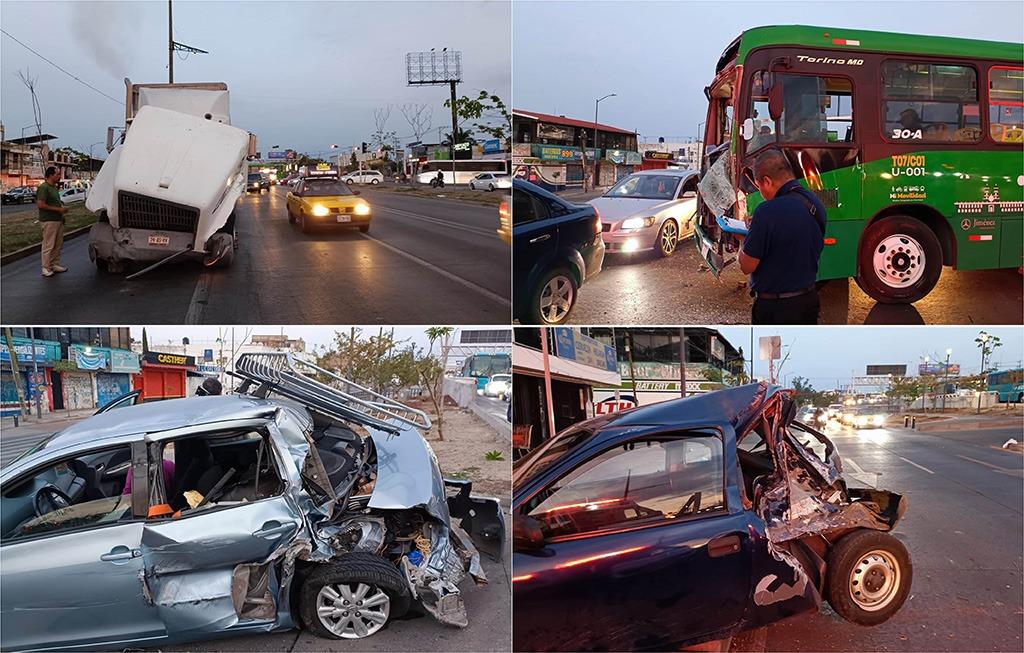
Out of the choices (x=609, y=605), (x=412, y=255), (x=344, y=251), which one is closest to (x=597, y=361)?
(x=609, y=605)

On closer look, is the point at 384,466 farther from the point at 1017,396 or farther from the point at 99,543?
the point at 1017,396

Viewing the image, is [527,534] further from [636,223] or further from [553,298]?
[636,223]

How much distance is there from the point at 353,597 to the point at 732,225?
3183 mm

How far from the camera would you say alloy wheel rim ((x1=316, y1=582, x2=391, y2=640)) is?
360cm

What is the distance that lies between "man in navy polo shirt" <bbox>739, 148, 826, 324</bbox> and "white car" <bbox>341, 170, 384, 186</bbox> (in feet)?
16.7

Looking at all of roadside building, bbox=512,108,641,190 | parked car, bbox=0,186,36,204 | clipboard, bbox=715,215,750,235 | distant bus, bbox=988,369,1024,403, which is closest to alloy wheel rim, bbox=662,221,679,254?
clipboard, bbox=715,215,750,235

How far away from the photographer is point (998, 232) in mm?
4543

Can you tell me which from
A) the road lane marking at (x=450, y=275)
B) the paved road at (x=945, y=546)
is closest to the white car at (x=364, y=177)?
the road lane marking at (x=450, y=275)

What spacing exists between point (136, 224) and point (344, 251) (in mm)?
1618

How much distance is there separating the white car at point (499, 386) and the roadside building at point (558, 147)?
137cm

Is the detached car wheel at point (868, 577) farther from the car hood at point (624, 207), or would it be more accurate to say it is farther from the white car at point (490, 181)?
the white car at point (490, 181)

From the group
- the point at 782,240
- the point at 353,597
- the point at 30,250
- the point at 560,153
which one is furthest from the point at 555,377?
the point at 30,250

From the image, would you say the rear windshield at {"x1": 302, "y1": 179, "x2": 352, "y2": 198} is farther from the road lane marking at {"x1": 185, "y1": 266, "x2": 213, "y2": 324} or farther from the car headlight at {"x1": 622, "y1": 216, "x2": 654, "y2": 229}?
the car headlight at {"x1": 622, "y1": 216, "x2": 654, "y2": 229}

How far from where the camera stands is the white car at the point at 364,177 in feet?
25.3
